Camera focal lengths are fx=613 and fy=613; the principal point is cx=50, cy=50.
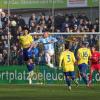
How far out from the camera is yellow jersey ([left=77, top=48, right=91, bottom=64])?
2914 centimetres

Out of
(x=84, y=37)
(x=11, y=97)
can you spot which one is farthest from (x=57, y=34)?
(x=11, y=97)

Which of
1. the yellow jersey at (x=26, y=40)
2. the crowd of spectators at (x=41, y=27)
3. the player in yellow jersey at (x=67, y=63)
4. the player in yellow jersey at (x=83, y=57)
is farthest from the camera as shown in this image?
the crowd of spectators at (x=41, y=27)

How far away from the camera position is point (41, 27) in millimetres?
33469

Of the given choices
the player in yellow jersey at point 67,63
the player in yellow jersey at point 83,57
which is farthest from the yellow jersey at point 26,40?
the player in yellow jersey at point 67,63

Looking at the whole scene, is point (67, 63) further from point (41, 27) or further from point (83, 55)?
point (41, 27)

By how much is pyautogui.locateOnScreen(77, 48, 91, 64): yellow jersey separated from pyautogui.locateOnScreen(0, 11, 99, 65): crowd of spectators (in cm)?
108

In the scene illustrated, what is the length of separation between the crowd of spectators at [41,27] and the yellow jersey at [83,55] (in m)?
1.08

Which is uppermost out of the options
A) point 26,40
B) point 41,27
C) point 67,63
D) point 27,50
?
point 41,27

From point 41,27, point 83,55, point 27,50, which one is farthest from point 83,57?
point 41,27

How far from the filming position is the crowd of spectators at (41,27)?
102ft

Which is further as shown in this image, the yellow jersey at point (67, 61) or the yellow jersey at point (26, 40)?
the yellow jersey at point (26, 40)

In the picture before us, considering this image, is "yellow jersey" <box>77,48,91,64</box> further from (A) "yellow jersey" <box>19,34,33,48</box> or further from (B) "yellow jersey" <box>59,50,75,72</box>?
(A) "yellow jersey" <box>19,34,33,48</box>

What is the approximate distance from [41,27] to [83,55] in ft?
16.3

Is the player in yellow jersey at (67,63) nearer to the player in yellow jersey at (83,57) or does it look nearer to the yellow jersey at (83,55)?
the player in yellow jersey at (83,57)
